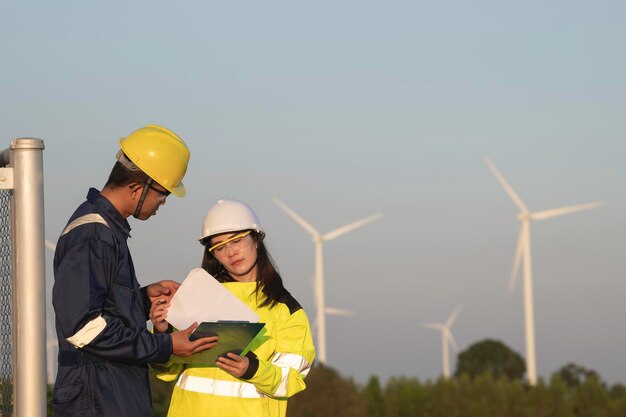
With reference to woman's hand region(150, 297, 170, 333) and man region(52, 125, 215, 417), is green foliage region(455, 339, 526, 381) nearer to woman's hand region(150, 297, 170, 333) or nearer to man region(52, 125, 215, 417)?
woman's hand region(150, 297, 170, 333)

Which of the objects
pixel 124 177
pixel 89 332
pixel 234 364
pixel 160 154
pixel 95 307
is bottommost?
pixel 234 364

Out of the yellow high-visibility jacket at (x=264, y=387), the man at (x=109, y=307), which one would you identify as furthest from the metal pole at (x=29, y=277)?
the yellow high-visibility jacket at (x=264, y=387)

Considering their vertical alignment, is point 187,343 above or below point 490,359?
below

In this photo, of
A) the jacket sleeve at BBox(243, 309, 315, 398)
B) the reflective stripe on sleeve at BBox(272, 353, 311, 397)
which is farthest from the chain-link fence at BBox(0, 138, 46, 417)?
the reflective stripe on sleeve at BBox(272, 353, 311, 397)

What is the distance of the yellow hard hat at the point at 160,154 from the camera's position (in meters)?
6.50

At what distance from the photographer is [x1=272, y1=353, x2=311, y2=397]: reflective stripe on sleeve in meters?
6.72

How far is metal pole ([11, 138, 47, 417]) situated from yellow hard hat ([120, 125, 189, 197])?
52cm

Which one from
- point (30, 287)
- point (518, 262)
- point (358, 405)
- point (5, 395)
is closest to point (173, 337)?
point (30, 287)

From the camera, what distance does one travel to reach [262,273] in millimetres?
7082

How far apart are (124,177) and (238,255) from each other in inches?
37.9

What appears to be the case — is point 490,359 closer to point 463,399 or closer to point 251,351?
point 463,399

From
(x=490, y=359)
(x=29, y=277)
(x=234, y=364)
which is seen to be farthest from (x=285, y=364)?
(x=490, y=359)

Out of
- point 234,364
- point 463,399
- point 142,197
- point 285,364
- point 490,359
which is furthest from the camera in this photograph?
point 490,359

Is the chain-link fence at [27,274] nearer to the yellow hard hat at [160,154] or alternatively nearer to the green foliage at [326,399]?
the yellow hard hat at [160,154]
